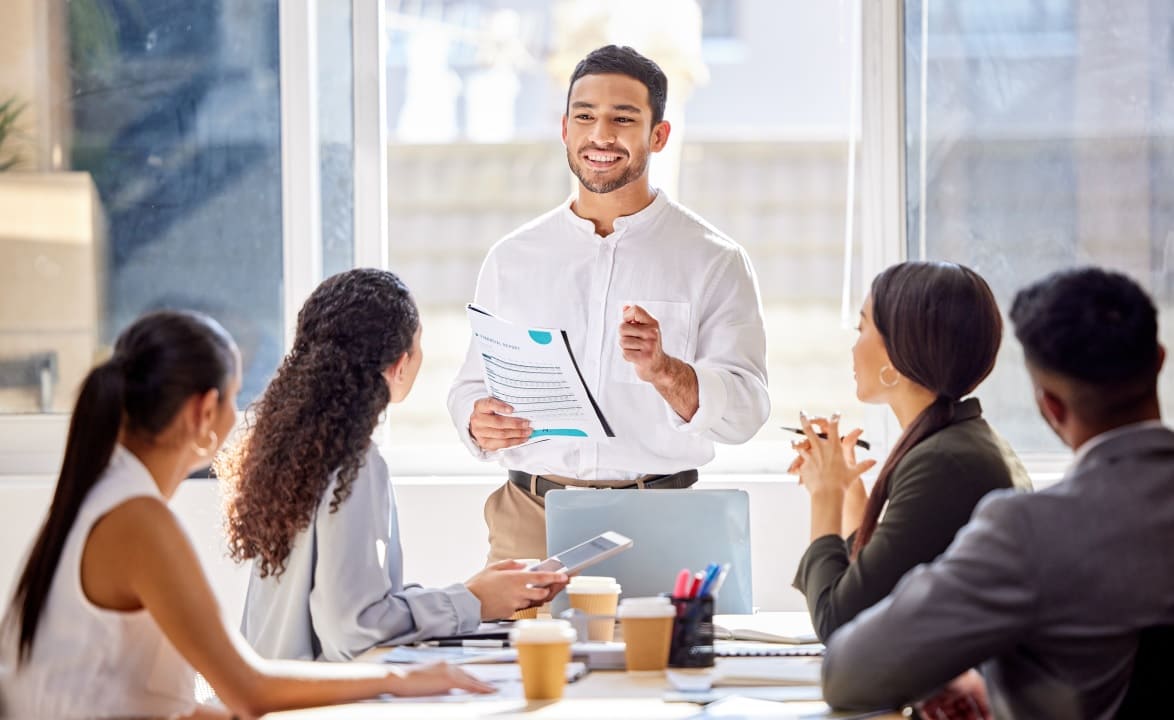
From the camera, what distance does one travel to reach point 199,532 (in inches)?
149

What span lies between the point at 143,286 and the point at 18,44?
798 millimetres

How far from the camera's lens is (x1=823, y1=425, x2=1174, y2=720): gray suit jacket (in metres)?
1.50

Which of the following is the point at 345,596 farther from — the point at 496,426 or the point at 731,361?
the point at 731,361

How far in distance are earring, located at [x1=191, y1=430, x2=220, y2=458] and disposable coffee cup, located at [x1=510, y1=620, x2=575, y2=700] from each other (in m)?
0.49

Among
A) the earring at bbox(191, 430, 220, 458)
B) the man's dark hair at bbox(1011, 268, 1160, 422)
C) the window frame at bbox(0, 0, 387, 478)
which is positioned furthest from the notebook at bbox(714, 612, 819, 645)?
the window frame at bbox(0, 0, 387, 478)

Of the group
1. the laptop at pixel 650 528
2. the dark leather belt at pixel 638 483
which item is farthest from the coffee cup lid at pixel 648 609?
the dark leather belt at pixel 638 483

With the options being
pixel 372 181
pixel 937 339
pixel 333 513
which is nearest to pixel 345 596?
pixel 333 513

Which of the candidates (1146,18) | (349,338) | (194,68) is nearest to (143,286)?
(194,68)

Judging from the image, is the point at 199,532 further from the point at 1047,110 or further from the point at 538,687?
the point at 1047,110

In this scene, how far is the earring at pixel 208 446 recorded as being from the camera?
184 centimetres

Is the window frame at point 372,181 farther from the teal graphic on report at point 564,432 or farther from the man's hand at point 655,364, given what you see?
the teal graphic on report at point 564,432

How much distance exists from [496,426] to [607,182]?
69 centimetres

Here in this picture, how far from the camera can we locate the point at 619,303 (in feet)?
10.4

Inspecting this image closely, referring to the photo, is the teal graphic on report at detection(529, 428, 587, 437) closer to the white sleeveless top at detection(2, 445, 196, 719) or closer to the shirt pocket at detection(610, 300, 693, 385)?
the shirt pocket at detection(610, 300, 693, 385)
